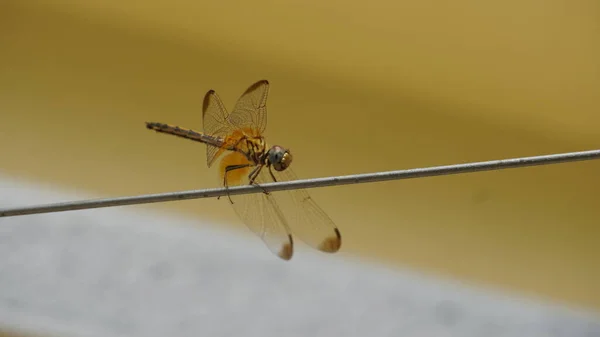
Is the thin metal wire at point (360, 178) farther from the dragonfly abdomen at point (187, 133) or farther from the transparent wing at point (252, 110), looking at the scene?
the transparent wing at point (252, 110)

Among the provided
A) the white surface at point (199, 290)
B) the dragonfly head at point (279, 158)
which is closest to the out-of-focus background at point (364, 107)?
the white surface at point (199, 290)

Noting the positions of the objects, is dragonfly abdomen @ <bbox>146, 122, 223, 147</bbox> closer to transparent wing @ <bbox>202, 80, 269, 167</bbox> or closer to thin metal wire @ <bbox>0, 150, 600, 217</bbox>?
transparent wing @ <bbox>202, 80, 269, 167</bbox>

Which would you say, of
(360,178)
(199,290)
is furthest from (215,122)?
(199,290)

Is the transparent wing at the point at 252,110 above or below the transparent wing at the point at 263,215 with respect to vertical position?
above

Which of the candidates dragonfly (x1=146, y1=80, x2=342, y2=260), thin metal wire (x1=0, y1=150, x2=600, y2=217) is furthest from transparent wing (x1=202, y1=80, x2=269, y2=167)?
thin metal wire (x1=0, y1=150, x2=600, y2=217)

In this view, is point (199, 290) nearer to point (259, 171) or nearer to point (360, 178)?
point (259, 171)

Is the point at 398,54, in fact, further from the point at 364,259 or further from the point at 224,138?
the point at 224,138
